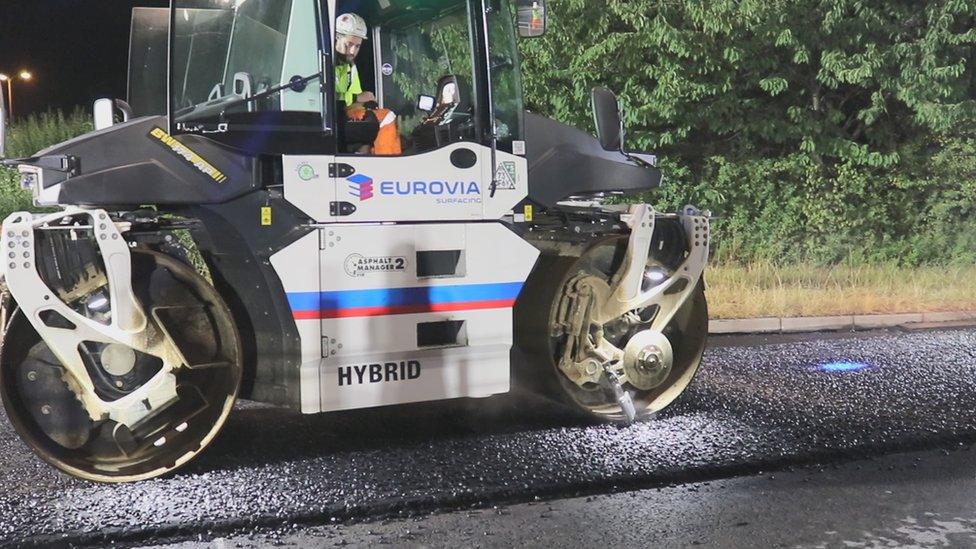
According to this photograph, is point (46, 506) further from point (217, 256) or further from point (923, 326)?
point (923, 326)

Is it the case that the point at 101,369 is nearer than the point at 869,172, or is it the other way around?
the point at 101,369

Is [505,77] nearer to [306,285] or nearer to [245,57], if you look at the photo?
[245,57]

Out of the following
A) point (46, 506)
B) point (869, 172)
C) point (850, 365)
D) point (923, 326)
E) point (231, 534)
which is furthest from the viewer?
point (869, 172)

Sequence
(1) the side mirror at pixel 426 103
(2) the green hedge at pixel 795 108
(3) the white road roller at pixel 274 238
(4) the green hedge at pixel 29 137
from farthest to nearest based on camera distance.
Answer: (4) the green hedge at pixel 29 137 < (2) the green hedge at pixel 795 108 < (1) the side mirror at pixel 426 103 < (3) the white road roller at pixel 274 238

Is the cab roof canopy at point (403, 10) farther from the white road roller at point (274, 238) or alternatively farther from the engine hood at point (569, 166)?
the engine hood at point (569, 166)

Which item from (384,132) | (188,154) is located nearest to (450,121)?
(384,132)

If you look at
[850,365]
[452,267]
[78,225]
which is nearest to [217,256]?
[78,225]

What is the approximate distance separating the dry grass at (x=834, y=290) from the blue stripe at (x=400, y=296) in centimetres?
521

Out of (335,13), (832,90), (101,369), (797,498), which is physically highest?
(832,90)

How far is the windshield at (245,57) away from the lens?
470 cm

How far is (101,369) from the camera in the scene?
184 inches

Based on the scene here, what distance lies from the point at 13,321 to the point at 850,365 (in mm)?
6135

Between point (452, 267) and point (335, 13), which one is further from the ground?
point (335, 13)

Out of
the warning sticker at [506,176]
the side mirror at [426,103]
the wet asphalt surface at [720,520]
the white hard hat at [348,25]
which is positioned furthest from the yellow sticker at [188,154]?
the wet asphalt surface at [720,520]
